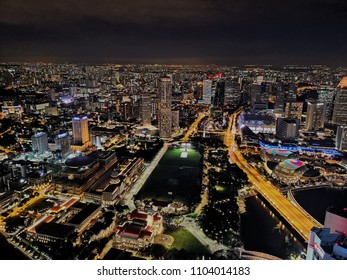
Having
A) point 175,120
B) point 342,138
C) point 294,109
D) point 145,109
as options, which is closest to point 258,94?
point 294,109

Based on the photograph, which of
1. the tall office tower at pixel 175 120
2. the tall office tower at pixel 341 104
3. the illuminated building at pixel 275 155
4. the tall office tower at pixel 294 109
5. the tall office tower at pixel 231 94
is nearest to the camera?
the illuminated building at pixel 275 155

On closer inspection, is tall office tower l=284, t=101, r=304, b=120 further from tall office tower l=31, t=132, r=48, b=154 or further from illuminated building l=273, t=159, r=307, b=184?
tall office tower l=31, t=132, r=48, b=154

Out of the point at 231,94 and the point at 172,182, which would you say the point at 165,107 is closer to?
the point at 172,182

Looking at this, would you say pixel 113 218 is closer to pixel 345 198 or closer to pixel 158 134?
pixel 345 198

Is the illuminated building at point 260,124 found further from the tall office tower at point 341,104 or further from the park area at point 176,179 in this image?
the park area at point 176,179

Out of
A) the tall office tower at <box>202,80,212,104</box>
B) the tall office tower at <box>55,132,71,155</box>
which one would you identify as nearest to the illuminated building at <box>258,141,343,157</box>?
the tall office tower at <box>55,132,71,155</box>

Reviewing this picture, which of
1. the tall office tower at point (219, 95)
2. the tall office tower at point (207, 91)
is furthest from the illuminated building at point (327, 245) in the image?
the tall office tower at point (207, 91)
